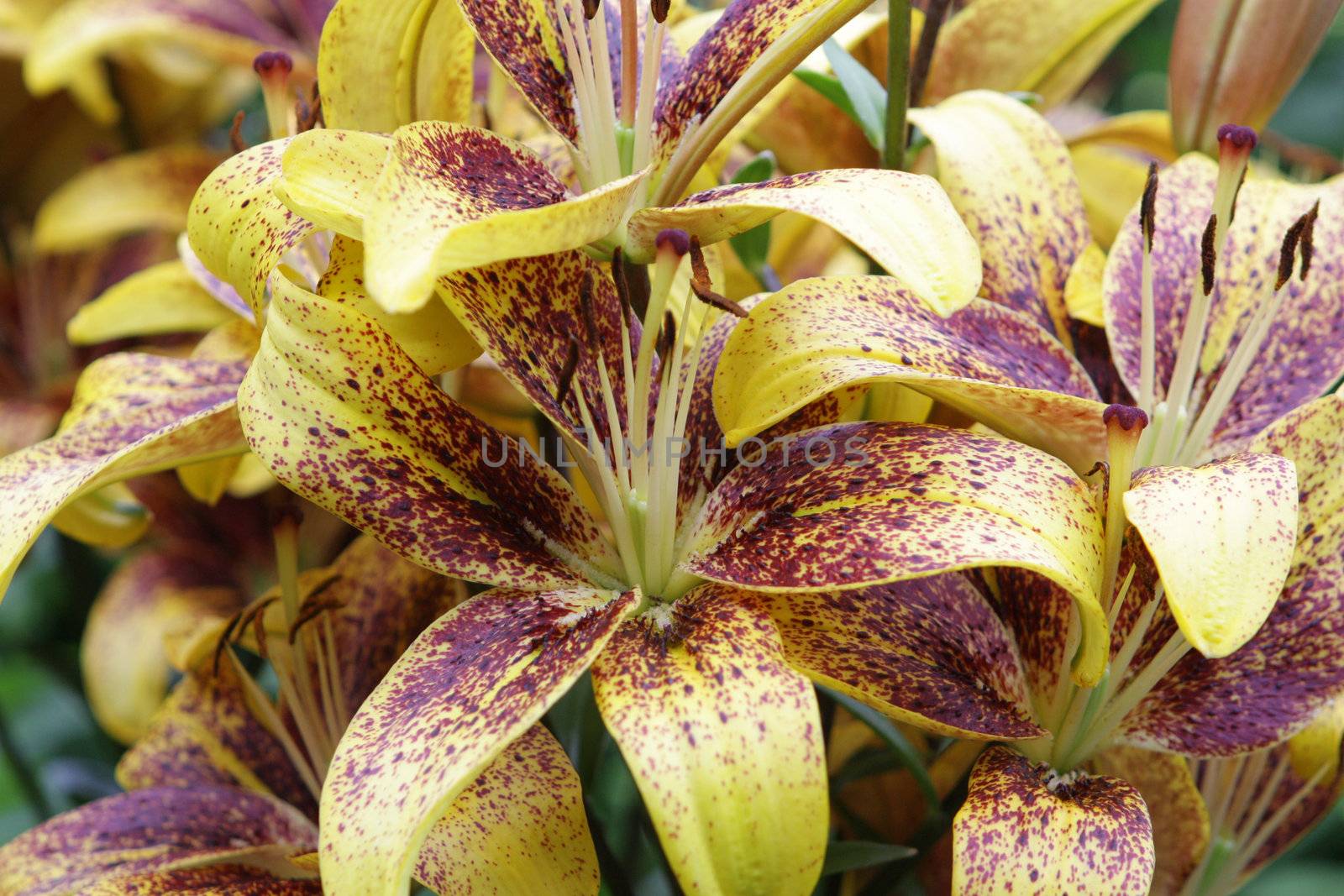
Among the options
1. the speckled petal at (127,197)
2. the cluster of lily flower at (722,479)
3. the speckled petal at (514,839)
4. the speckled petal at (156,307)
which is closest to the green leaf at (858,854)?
the cluster of lily flower at (722,479)

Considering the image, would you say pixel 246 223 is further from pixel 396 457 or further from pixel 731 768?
pixel 731 768

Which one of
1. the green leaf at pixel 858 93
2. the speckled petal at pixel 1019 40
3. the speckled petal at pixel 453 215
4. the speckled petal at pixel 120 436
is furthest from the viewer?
the speckled petal at pixel 1019 40

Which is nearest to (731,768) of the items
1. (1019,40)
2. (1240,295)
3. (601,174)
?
(601,174)

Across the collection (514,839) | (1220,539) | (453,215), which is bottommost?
(514,839)

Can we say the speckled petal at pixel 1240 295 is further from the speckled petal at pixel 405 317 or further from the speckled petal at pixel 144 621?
the speckled petal at pixel 144 621

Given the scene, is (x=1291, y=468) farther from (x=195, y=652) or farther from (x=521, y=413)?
(x=195, y=652)

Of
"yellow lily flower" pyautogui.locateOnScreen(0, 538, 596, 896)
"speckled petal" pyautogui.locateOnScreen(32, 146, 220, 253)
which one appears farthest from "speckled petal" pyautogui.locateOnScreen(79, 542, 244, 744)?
"speckled petal" pyautogui.locateOnScreen(32, 146, 220, 253)

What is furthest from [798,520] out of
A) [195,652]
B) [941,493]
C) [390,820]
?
[195,652]
